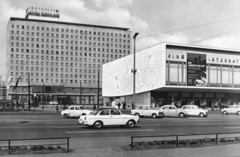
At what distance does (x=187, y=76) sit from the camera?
61969 mm

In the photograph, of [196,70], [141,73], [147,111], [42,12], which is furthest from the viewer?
[42,12]

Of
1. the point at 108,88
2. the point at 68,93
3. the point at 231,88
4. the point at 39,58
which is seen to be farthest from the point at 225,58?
the point at 39,58

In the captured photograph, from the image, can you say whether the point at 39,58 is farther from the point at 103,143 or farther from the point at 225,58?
the point at 103,143

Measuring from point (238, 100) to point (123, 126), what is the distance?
172 feet

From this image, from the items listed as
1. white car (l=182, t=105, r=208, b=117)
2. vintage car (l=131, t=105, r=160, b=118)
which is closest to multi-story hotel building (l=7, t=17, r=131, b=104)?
white car (l=182, t=105, r=208, b=117)

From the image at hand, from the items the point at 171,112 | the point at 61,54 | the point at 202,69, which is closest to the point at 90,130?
the point at 171,112

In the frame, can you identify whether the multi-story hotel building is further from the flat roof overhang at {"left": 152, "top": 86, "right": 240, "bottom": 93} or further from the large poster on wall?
the large poster on wall

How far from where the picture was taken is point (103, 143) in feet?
45.7

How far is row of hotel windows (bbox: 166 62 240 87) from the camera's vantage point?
60.7m

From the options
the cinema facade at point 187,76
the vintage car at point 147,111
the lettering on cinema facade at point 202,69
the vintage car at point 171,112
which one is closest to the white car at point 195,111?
the vintage car at point 171,112

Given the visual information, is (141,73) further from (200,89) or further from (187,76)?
(200,89)

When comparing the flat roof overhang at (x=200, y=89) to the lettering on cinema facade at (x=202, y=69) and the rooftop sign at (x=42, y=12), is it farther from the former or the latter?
the rooftop sign at (x=42, y=12)

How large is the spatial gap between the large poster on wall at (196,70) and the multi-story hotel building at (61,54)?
217 feet

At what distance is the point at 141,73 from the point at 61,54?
2891 inches
